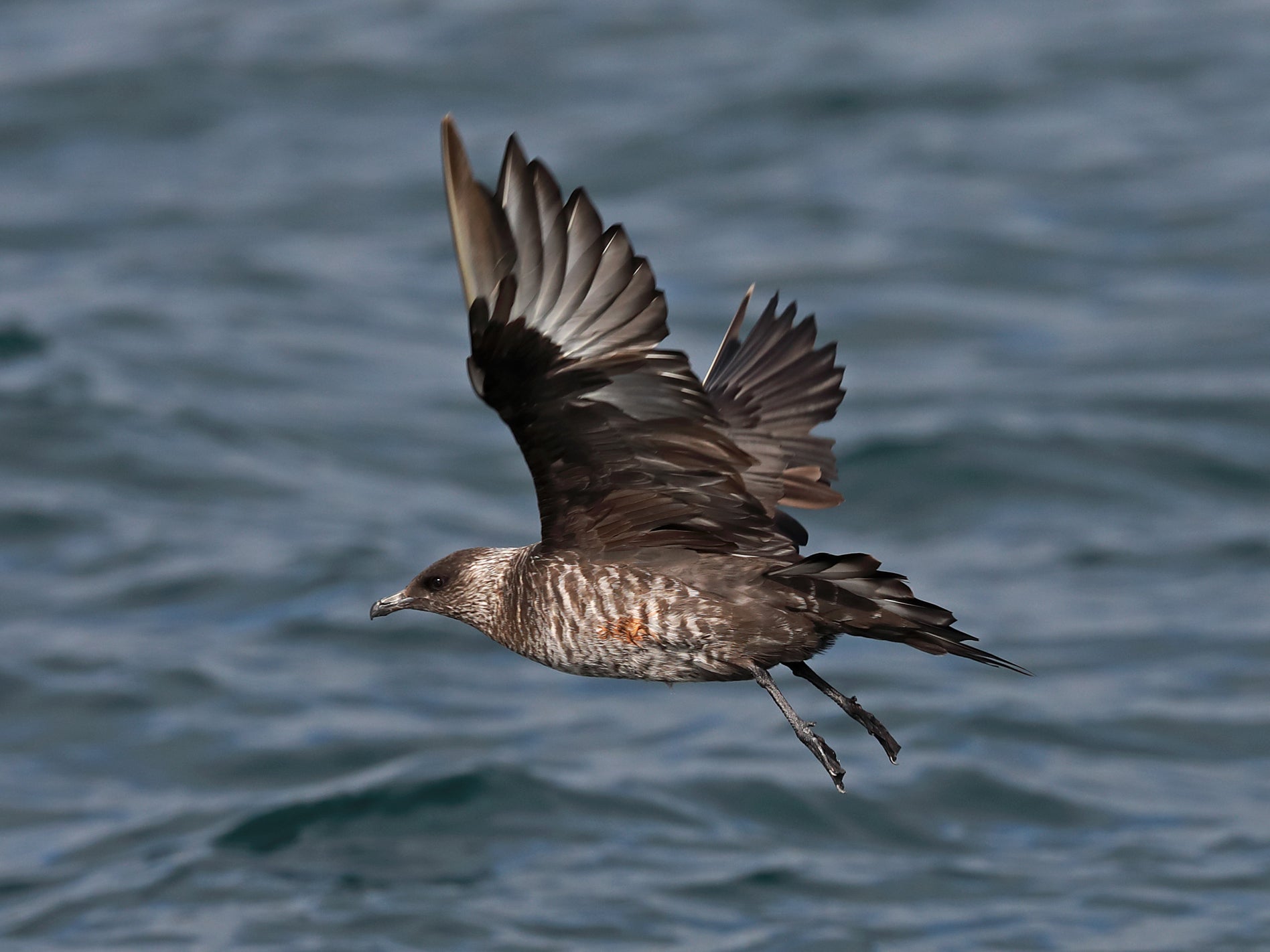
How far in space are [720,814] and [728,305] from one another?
24.1 feet

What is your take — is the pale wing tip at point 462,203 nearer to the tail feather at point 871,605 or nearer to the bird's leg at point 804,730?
the tail feather at point 871,605

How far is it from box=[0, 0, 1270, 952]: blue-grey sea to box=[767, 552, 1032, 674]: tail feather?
6781 mm

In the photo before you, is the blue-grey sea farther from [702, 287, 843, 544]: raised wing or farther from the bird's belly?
the bird's belly

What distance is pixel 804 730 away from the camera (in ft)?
19.8

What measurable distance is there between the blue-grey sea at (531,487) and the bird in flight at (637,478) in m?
6.25

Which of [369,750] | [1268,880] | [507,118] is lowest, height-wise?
[1268,880]

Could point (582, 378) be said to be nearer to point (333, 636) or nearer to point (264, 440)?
point (333, 636)

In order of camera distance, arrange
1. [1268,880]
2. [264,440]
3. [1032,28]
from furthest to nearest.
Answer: [1032,28] → [264,440] → [1268,880]

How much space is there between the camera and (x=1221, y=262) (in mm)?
20531

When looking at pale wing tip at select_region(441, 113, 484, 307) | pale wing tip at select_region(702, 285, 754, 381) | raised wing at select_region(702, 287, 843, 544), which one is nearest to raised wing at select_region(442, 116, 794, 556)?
pale wing tip at select_region(441, 113, 484, 307)

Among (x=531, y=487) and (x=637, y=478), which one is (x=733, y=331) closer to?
(x=637, y=478)

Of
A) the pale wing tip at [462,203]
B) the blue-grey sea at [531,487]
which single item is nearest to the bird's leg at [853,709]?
the pale wing tip at [462,203]

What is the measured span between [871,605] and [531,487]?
1154 cm

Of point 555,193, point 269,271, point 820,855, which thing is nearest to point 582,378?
point 555,193
